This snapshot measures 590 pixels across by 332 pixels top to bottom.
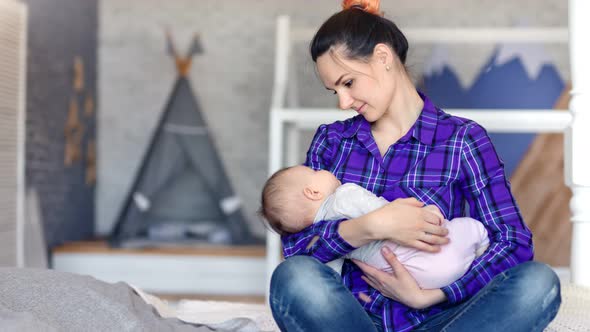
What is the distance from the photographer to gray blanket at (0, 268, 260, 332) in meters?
1.37

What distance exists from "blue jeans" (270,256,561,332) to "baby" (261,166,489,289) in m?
0.09

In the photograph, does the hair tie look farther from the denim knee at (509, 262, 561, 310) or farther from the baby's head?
the denim knee at (509, 262, 561, 310)

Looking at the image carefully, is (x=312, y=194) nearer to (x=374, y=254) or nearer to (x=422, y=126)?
(x=374, y=254)

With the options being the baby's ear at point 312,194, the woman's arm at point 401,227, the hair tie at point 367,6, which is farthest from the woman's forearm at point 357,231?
the hair tie at point 367,6

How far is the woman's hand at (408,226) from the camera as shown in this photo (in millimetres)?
1361

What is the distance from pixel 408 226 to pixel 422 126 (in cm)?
30

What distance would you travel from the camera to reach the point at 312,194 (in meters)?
1.54

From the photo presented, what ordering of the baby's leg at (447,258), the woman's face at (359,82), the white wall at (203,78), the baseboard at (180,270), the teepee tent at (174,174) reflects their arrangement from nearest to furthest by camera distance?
the baby's leg at (447,258) < the woman's face at (359,82) < the baseboard at (180,270) < the teepee tent at (174,174) < the white wall at (203,78)

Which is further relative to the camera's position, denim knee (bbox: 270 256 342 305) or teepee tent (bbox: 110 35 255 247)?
teepee tent (bbox: 110 35 255 247)

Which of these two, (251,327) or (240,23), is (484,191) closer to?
(251,327)

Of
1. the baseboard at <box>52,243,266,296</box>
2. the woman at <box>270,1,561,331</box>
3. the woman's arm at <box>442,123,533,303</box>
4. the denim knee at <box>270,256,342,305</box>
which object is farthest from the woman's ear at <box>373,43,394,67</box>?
the baseboard at <box>52,243,266,296</box>

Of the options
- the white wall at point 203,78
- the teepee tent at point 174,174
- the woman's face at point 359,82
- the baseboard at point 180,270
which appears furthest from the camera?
the white wall at point 203,78

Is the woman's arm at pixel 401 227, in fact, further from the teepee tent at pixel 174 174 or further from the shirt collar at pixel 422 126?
the teepee tent at pixel 174 174

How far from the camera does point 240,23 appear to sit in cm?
461
